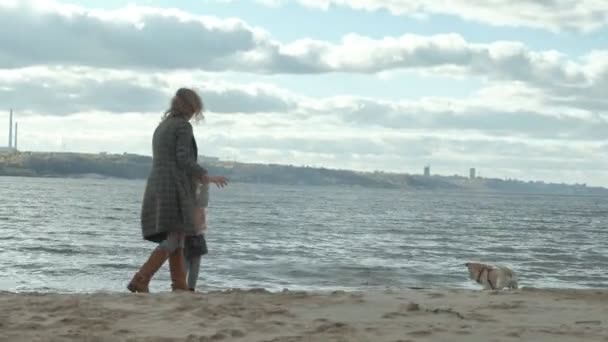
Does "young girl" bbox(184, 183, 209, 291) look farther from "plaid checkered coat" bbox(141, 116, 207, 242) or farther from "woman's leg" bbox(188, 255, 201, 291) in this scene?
"plaid checkered coat" bbox(141, 116, 207, 242)

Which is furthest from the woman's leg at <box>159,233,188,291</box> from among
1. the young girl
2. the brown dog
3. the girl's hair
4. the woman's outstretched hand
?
the brown dog

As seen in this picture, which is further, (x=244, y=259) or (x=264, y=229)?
(x=264, y=229)

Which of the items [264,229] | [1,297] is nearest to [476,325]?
[1,297]

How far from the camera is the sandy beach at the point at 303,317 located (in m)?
5.08

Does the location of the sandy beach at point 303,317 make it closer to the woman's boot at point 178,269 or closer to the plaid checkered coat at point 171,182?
the woman's boot at point 178,269

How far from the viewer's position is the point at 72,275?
1449 cm

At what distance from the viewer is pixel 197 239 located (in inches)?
289

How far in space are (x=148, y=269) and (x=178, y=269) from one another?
281 mm

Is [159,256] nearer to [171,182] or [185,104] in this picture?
[171,182]

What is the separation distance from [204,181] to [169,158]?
0.39 m

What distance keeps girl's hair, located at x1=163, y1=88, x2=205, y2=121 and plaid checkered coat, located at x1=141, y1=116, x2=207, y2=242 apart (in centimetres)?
9

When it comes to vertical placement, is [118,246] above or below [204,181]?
below

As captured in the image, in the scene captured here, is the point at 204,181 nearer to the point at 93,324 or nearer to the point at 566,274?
the point at 93,324

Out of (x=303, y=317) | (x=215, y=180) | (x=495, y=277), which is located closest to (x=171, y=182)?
(x=215, y=180)
